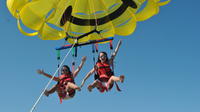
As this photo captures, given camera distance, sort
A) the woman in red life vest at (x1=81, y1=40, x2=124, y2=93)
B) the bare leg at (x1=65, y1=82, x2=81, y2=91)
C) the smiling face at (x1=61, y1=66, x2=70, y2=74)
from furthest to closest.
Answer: the smiling face at (x1=61, y1=66, x2=70, y2=74) → the woman in red life vest at (x1=81, y1=40, x2=124, y2=93) → the bare leg at (x1=65, y1=82, x2=81, y2=91)

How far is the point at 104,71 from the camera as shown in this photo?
10.1 meters

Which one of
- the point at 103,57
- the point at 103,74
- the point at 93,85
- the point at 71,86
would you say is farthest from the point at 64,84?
the point at 103,57

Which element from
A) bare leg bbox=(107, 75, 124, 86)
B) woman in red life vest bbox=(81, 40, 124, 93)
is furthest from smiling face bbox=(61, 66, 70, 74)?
Result: bare leg bbox=(107, 75, 124, 86)

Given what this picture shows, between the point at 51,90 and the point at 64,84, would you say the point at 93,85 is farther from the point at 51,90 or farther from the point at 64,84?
the point at 51,90

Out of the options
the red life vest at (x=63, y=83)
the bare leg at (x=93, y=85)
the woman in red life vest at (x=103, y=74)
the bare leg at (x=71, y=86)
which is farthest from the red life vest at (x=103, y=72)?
the red life vest at (x=63, y=83)

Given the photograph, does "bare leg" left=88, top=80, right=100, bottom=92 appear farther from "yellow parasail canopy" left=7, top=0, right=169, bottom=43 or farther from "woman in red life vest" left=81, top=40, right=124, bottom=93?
"yellow parasail canopy" left=7, top=0, right=169, bottom=43

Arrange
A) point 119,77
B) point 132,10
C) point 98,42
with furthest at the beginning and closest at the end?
point 132,10 → point 98,42 → point 119,77

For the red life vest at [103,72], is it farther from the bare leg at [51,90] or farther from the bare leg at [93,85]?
the bare leg at [51,90]

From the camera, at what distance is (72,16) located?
37.5 feet

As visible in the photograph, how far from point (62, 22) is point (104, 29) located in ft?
4.28

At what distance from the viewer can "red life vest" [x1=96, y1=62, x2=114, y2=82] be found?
10.1 m

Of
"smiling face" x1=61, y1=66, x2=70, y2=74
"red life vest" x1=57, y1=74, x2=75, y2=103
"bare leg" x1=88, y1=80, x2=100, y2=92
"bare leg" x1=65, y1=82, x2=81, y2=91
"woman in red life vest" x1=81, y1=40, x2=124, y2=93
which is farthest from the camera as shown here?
"smiling face" x1=61, y1=66, x2=70, y2=74

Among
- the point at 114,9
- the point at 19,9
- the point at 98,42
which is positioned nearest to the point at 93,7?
the point at 114,9

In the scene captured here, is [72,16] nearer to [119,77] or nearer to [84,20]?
[84,20]
